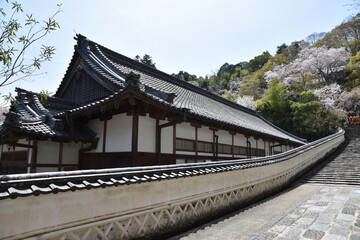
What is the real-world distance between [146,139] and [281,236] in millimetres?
4968

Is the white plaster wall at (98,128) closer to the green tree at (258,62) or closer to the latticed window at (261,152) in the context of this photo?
the latticed window at (261,152)

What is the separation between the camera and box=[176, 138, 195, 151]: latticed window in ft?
31.4

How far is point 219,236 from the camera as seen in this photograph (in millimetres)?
5047

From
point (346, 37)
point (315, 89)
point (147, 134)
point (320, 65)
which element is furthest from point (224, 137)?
point (346, 37)

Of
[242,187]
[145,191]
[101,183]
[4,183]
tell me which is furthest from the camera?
[242,187]

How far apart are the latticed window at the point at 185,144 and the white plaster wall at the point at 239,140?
427 centimetres

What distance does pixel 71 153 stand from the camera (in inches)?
367

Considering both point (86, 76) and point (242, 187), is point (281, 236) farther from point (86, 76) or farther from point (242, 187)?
point (86, 76)

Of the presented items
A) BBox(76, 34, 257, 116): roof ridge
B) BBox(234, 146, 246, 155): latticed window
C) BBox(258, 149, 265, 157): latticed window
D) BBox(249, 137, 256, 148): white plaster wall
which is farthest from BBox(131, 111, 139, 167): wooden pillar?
BBox(258, 149, 265, 157): latticed window

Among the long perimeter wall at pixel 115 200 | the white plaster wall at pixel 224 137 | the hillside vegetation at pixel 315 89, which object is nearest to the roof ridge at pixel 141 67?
the white plaster wall at pixel 224 137

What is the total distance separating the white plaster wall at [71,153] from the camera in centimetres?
913

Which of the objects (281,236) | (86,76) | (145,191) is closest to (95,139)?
(86,76)

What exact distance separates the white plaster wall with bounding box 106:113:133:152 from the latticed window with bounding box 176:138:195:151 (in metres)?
2.44

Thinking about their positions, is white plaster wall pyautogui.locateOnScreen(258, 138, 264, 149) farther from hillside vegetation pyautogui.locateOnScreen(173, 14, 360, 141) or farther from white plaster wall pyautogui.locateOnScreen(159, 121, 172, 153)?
hillside vegetation pyautogui.locateOnScreen(173, 14, 360, 141)
